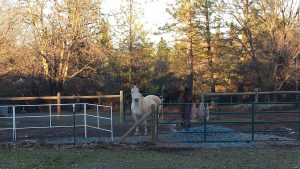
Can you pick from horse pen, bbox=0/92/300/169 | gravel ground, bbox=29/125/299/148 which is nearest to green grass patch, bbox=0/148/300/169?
horse pen, bbox=0/92/300/169

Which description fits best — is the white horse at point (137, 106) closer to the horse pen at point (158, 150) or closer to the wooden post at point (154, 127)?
the horse pen at point (158, 150)

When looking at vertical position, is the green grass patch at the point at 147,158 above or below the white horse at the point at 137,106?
below

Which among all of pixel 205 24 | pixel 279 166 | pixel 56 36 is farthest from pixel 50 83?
pixel 279 166

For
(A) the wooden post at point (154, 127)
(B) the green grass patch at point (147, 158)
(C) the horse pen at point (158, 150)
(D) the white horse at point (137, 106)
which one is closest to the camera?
(B) the green grass patch at point (147, 158)

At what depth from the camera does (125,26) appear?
33875 millimetres

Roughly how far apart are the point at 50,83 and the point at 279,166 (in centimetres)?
2186

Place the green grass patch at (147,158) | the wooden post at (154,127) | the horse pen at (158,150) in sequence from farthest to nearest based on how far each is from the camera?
1. the wooden post at (154,127)
2. the horse pen at (158,150)
3. the green grass patch at (147,158)

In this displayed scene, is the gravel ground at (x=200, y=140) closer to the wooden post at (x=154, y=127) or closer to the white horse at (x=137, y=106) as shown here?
the wooden post at (x=154, y=127)

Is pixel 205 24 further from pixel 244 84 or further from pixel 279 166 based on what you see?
pixel 279 166

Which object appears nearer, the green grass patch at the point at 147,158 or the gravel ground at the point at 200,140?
the green grass patch at the point at 147,158

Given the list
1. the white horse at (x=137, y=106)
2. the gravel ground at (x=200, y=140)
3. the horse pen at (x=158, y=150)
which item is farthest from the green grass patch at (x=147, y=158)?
the white horse at (x=137, y=106)

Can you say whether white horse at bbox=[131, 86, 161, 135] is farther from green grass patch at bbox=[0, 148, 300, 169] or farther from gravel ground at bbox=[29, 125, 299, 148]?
green grass patch at bbox=[0, 148, 300, 169]

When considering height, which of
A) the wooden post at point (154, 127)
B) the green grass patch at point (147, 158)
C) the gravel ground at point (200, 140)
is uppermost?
the wooden post at point (154, 127)

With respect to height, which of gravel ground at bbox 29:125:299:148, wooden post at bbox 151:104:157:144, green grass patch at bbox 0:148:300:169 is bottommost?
green grass patch at bbox 0:148:300:169
